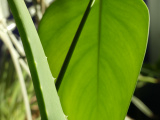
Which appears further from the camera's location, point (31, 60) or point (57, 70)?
point (57, 70)

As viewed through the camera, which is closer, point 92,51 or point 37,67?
point 37,67

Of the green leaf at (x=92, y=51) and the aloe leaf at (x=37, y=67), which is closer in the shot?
the aloe leaf at (x=37, y=67)

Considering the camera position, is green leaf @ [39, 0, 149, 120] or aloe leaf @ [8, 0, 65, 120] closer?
aloe leaf @ [8, 0, 65, 120]

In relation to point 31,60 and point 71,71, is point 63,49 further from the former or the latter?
point 31,60

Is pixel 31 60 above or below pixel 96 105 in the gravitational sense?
above

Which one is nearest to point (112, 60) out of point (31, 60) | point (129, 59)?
point (129, 59)
